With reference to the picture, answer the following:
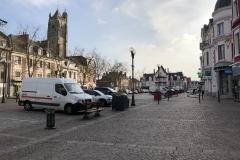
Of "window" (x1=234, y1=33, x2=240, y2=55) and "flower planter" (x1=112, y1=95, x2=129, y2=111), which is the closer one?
"flower planter" (x1=112, y1=95, x2=129, y2=111)

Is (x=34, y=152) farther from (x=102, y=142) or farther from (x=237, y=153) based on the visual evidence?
(x=237, y=153)

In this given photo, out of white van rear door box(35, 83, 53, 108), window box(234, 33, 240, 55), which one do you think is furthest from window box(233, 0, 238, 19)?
white van rear door box(35, 83, 53, 108)

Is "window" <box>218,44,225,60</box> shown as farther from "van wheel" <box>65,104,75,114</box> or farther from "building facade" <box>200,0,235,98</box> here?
"van wheel" <box>65,104,75,114</box>

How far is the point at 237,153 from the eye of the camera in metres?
5.55

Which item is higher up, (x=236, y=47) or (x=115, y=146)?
(x=236, y=47)

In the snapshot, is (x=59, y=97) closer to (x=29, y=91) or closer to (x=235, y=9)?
(x=29, y=91)

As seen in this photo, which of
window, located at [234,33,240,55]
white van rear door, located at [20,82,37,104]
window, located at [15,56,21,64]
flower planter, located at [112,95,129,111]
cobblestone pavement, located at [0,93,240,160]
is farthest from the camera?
window, located at [15,56,21,64]

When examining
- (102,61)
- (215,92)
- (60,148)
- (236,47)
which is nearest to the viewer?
(60,148)

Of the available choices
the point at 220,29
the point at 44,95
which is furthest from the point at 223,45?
the point at 44,95

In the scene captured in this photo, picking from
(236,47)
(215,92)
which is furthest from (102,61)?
(236,47)

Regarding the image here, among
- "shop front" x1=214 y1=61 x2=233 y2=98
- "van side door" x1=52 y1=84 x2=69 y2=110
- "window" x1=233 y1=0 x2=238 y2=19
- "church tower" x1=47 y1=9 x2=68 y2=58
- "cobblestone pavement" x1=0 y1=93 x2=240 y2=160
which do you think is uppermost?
"church tower" x1=47 y1=9 x2=68 y2=58

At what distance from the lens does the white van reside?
14203 millimetres

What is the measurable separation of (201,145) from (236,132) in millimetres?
2498

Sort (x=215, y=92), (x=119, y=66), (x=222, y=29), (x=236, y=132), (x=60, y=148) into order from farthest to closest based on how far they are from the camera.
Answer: (x=119, y=66), (x=215, y=92), (x=222, y=29), (x=236, y=132), (x=60, y=148)
